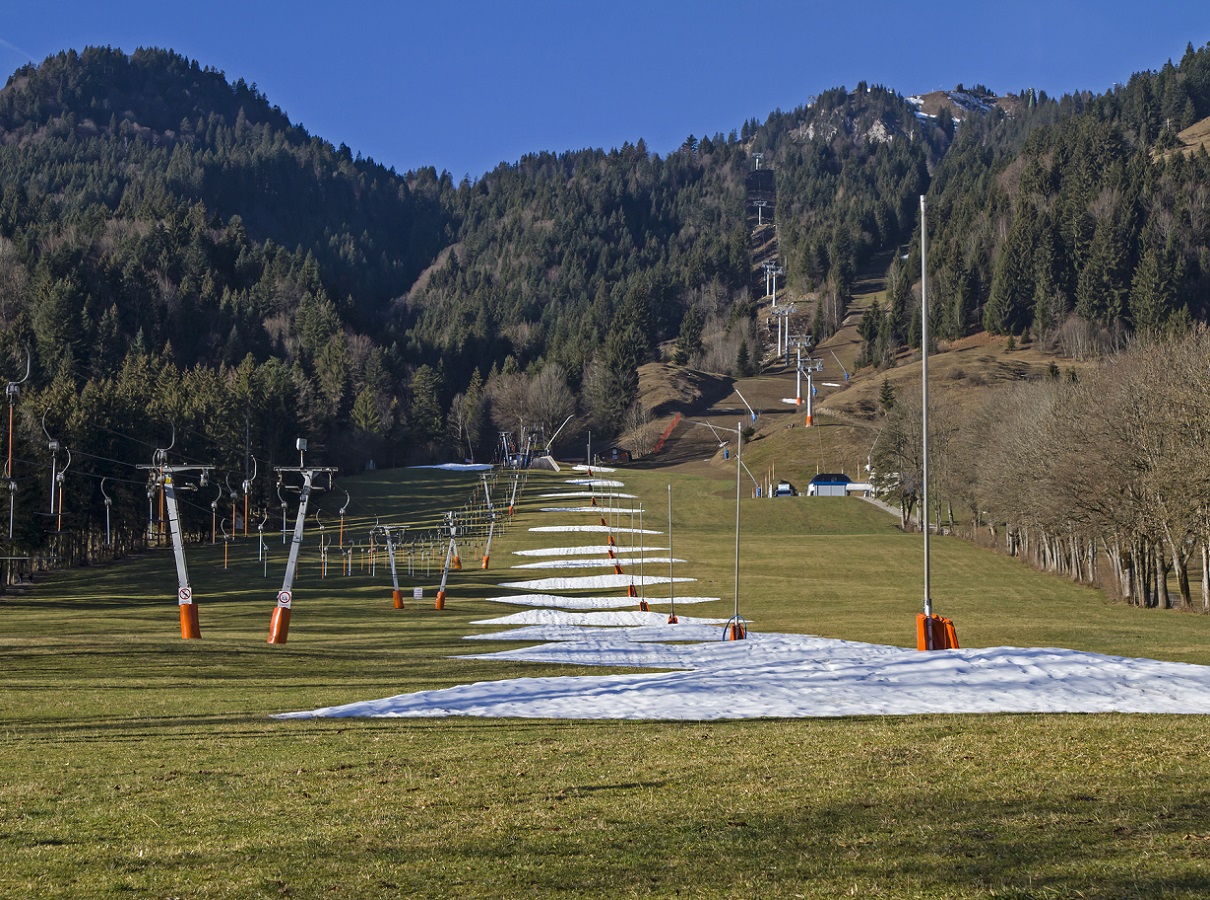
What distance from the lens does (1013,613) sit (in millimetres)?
48312

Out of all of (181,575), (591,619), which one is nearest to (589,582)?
(591,619)

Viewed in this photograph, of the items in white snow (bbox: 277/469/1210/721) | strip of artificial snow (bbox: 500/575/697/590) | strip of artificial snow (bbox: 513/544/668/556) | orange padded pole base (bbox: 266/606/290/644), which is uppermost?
white snow (bbox: 277/469/1210/721)

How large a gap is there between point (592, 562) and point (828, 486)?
179 ft

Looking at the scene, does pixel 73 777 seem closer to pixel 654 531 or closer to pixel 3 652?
pixel 3 652

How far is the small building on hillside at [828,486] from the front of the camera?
5002 inches

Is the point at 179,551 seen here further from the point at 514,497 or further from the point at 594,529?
the point at 514,497

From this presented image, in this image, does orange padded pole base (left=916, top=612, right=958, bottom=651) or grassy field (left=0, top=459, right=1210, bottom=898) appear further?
orange padded pole base (left=916, top=612, right=958, bottom=651)

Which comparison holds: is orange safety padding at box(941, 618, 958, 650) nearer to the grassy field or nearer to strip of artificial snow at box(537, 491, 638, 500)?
the grassy field

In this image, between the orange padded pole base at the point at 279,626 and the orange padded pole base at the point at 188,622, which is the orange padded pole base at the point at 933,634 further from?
the orange padded pole base at the point at 188,622

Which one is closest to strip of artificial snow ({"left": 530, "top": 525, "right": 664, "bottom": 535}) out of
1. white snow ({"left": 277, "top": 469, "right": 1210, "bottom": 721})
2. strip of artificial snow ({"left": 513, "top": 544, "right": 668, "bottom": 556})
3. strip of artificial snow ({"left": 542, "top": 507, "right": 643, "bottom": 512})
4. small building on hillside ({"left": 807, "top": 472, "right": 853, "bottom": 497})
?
strip of artificial snow ({"left": 513, "top": 544, "right": 668, "bottom": 556})

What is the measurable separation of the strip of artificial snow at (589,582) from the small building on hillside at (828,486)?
5931 cm

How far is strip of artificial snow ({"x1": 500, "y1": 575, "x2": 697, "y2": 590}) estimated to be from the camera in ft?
222

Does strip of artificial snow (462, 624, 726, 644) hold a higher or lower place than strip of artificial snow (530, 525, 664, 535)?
lower

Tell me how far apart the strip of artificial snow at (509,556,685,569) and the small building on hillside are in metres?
50.1
